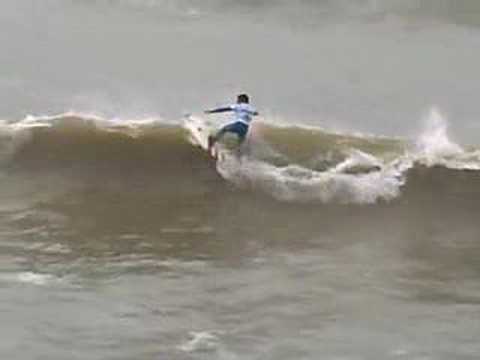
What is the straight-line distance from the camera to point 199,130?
28.9 metres

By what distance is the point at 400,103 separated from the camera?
31.5 m

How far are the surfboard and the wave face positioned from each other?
0.51ft

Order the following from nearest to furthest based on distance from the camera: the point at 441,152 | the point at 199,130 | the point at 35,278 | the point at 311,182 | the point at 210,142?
the point at 35,278
the point at 311,182
the point at 210,142
the point at 441,152
the point at 199,130

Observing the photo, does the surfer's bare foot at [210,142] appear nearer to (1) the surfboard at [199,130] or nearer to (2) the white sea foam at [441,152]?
(1) the surfboard at [199,130]

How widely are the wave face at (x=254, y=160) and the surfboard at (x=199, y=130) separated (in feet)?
0.51

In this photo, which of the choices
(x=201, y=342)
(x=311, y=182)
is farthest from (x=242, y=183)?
(x=201, y=342)

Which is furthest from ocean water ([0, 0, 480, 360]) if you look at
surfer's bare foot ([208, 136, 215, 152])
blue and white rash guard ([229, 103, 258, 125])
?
blue and white rash guard ([229, 103, 258, 125])

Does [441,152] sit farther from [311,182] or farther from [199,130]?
[199,130]

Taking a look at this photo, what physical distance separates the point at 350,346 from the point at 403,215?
18.6 ft

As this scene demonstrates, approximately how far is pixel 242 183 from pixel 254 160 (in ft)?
2.08

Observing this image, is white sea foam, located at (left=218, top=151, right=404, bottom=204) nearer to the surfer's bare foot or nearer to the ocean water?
the ocean water

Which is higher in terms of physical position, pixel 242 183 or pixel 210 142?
pixel 210 142

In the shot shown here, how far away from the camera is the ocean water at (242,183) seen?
859 inches

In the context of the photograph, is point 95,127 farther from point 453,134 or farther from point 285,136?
point 453,134
